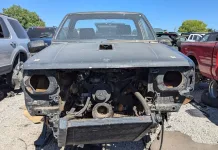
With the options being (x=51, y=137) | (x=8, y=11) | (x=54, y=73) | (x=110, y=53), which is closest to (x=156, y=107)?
(x=110, y=53)

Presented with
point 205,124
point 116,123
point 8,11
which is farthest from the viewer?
point 8,11

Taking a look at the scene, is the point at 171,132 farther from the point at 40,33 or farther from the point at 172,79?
the point at 40,33

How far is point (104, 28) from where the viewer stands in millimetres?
4102

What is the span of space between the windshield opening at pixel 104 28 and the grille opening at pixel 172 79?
117 centimetres

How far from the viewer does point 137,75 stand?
9.78 feet

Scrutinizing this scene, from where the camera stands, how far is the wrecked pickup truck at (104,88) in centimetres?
251

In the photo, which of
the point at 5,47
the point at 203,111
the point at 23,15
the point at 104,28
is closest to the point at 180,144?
the point at 203,111

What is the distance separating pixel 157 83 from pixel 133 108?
1.64 feet

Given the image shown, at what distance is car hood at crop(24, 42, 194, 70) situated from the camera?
2.57m

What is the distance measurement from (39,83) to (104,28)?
1.72 m

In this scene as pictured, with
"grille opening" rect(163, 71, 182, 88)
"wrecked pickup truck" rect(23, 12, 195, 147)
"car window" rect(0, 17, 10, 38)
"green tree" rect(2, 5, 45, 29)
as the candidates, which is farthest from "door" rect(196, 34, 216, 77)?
"green tree" rect(2, 5, 45, 29)

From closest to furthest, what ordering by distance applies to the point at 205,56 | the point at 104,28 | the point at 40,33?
the point at 104,28 < the point at 205,56 < the point at 40,33

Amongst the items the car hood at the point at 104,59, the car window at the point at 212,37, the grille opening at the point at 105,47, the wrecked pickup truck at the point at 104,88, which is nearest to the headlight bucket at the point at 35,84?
the wrecked pickup truck at the point at 104,88

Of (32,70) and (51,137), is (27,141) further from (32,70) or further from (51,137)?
(32,70)
